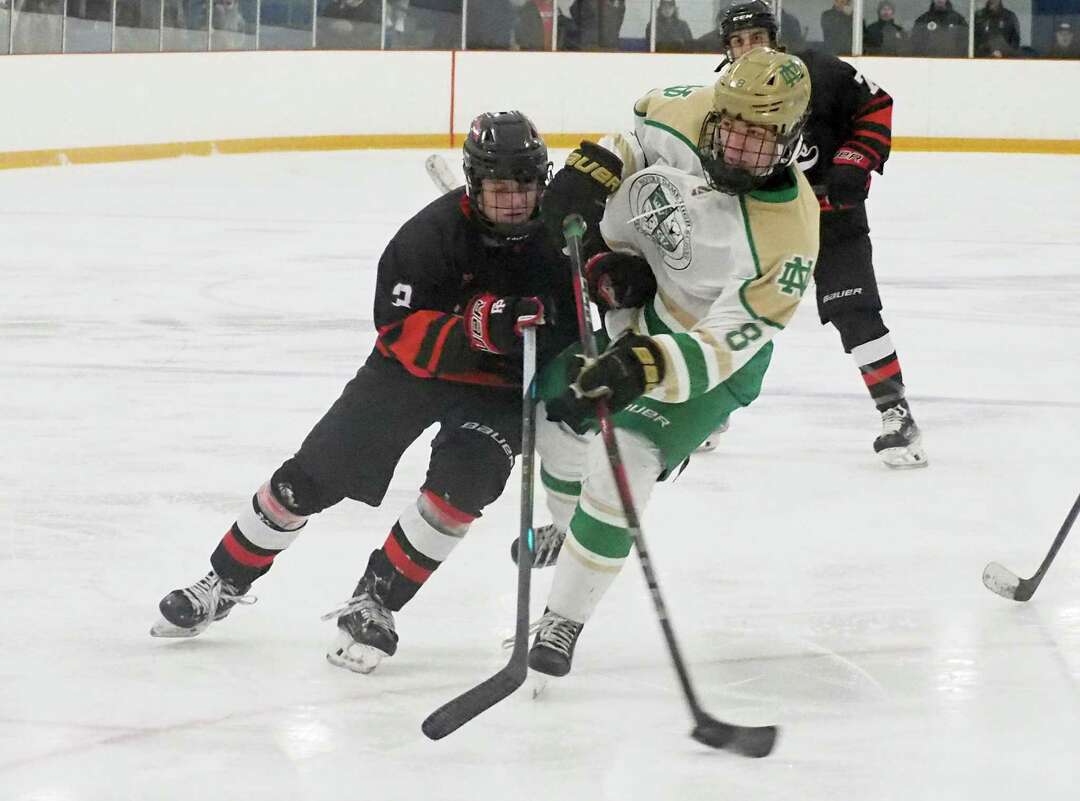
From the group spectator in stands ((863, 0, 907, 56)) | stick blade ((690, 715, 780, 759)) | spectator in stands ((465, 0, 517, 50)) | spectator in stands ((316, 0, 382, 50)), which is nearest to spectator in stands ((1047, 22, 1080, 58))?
spectator in stands ((863, 0, 907, 56))

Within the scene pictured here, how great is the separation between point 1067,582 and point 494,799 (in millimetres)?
1399

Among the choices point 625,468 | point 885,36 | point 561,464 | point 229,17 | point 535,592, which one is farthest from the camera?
point 885,36

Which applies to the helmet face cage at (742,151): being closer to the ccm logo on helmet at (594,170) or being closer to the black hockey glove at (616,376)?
the ccm logo on helmet at (594,170)

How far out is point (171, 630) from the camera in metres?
2.66

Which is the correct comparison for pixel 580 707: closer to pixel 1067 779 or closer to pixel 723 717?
pixel 723 717

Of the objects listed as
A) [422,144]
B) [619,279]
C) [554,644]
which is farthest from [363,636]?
[422,144]

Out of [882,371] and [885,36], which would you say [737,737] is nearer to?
[882,371]

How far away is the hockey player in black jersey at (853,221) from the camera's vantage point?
159 inches

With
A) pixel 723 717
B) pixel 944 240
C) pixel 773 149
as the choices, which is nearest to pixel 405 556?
pixel 723 717

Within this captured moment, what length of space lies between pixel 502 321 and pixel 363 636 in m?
0.49

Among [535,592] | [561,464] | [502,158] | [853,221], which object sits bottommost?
[535,592]

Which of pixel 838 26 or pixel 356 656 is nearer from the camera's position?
pixel 356 656

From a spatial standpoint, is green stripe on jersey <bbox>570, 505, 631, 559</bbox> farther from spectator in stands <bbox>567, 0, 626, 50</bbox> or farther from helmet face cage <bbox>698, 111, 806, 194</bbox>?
spectator in stands <bbox>567, 0, 626, 50</bbox>

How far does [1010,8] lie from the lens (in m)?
12.2
